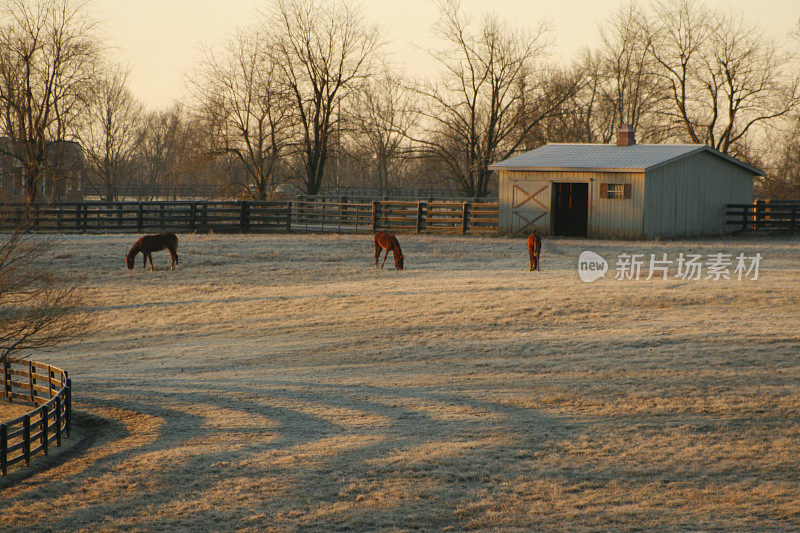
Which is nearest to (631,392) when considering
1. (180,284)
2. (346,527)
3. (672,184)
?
(346,527)

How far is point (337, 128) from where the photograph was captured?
46312mm

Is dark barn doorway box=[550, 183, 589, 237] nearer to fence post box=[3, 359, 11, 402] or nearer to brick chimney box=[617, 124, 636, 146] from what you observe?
brick chimney box=[617, 124, 636, 146]

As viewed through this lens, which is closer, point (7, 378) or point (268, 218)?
point (7, 378)

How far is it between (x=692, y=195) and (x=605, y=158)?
3.86 metres

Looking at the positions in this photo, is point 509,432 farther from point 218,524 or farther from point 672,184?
point 672,184

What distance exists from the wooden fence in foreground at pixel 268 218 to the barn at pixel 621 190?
201 centimetres

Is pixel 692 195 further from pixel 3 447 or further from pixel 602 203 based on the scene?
pixel 3 447

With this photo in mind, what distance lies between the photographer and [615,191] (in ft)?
98.9

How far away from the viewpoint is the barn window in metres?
29.8

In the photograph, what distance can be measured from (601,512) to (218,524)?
306cm

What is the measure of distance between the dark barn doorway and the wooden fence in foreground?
8.77 ft

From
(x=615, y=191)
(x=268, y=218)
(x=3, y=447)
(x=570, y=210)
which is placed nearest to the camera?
(x=3, y=447)

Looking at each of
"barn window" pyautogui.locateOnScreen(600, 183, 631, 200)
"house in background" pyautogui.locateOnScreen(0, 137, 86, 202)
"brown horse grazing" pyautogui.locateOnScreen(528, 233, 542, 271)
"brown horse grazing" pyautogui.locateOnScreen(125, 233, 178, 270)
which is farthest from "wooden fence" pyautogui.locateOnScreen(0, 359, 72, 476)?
"barn window" pyautogui.locateOnScreen(600, 183, 631, 200)

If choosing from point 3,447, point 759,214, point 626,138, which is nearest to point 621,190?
point 626,138
